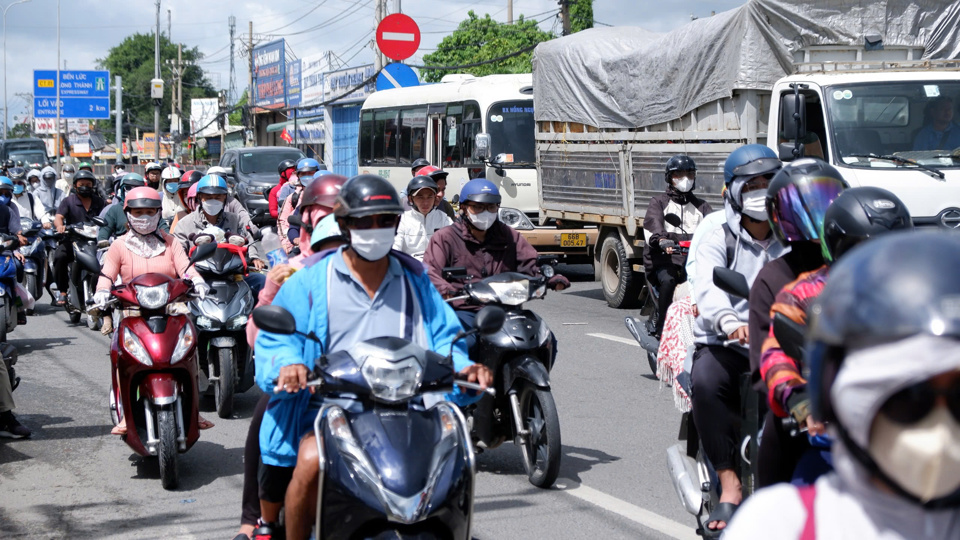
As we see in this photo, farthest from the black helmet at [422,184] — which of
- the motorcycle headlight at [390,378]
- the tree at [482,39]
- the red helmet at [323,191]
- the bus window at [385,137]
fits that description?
the tree at [482,39]

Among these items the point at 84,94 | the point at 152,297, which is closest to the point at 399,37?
the point at 152,297

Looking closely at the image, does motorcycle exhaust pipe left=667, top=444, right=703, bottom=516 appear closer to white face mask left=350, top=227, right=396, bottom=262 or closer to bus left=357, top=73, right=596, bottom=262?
white face mask left=350, top=227, right=396, bottom=262

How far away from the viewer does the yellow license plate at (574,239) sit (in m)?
16.1

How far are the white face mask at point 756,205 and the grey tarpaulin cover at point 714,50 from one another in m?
7.01

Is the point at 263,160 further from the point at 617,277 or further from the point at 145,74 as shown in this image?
the point at 145,74

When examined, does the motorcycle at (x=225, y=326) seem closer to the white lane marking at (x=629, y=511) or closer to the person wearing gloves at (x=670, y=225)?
the white lane marking at (x=629, y=511)

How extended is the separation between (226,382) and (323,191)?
10.7ft

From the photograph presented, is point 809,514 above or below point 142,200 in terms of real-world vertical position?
below

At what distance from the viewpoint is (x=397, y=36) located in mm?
21875

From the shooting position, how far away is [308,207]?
549 centimetres

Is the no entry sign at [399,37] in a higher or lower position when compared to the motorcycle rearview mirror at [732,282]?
higher

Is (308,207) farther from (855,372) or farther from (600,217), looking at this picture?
(600,217)

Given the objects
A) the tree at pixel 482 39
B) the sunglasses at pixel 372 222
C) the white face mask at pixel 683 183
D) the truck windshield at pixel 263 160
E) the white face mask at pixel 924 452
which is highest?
the tree at pixel 482 39

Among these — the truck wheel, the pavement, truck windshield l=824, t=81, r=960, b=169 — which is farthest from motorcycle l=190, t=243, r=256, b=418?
the truck wheel
